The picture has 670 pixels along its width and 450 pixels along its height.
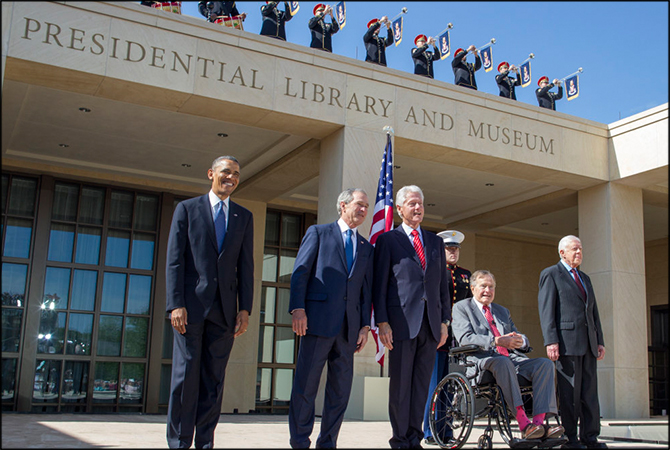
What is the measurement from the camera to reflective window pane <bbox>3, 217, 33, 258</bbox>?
1142 cm

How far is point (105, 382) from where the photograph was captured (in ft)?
38.9

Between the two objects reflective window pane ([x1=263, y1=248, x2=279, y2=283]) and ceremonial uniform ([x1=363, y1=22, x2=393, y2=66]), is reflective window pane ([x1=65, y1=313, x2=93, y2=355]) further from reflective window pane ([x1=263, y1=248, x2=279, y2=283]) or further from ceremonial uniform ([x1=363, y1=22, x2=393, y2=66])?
ceremonial uniform ([x1=363, y1=22, x2=393, y2=66])

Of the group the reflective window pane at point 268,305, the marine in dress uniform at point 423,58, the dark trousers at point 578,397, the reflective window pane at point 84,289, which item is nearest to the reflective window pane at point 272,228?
the reflective window pane at point 268,305

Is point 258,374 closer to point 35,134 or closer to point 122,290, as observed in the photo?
point 122,290

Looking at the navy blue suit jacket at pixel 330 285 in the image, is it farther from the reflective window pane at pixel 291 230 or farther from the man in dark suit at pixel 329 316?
the reflective window pane at pixel 291 230

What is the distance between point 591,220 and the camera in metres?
11.1

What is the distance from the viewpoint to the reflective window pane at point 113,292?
12.1 meters

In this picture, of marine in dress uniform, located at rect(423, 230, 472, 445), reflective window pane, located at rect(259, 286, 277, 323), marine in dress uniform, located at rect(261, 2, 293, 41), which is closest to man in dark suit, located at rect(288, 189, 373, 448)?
marine in dress uniform, located at rect(423, 230, 472, 445)

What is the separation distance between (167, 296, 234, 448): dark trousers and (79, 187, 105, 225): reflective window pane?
889cm

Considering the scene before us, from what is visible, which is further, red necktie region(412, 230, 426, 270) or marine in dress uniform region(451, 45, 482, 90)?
marine in dress uniform region(451, 45, 482, 90)

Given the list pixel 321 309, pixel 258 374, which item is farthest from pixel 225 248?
pixel 258 374

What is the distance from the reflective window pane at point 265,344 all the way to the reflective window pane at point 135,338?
7.54ft

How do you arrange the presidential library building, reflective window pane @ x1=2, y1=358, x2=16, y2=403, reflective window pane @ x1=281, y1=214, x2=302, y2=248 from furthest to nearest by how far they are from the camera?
1. reflective window pane @ x1=281, y1=214, x2=302, y2=248
2. reflective window pane @ x1=2, y1=358, x2=16, y2=403
3. the presidential library building

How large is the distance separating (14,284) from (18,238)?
0.80 meters
